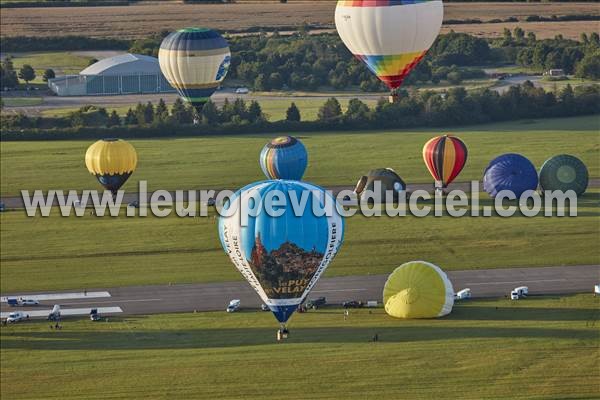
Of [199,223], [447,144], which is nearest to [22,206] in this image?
[199,223]

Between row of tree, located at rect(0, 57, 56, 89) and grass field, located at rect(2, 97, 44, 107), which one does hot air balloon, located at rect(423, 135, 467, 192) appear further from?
row of tree, located at rect(0, 57, 56, 89)

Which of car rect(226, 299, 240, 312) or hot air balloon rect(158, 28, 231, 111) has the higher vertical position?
hot air balloon rect(158, 28, 231, 111)

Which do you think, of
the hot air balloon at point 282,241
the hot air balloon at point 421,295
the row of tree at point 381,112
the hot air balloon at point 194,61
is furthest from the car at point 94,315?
the row of tree at point 381,112

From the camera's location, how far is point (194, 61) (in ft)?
212

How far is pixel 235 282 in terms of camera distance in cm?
4888

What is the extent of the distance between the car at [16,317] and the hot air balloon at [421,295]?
11.1 metres

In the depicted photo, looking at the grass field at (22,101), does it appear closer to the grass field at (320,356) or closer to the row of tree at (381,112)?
the row of tree at (381,112)

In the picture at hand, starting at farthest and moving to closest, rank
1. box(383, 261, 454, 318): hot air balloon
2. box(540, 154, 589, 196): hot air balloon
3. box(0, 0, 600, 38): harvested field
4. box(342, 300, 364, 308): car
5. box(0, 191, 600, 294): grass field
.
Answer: box(0, 0, 600, 38): harvested field → box(540, 154, 589, 196): hot air balloon → box(0, 191, 600, 294): grass field → box(342, 300, 364, 308): car → box(383, 261, 454, 318): hot air balloon

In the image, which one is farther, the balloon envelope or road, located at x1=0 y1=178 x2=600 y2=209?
road, located at x1=0 y1=178 x2=600 y2=209

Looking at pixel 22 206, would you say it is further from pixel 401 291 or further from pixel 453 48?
Answer: pixel 453 48

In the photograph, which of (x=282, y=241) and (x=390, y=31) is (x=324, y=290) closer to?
(x=282, y=241)

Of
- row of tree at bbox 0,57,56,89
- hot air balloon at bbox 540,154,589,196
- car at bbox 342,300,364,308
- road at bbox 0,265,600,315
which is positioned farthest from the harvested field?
car at bbox 342,300,364,308

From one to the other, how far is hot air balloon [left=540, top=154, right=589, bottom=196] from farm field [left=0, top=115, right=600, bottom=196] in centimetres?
528

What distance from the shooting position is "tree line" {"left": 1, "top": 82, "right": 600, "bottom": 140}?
79750 mm
